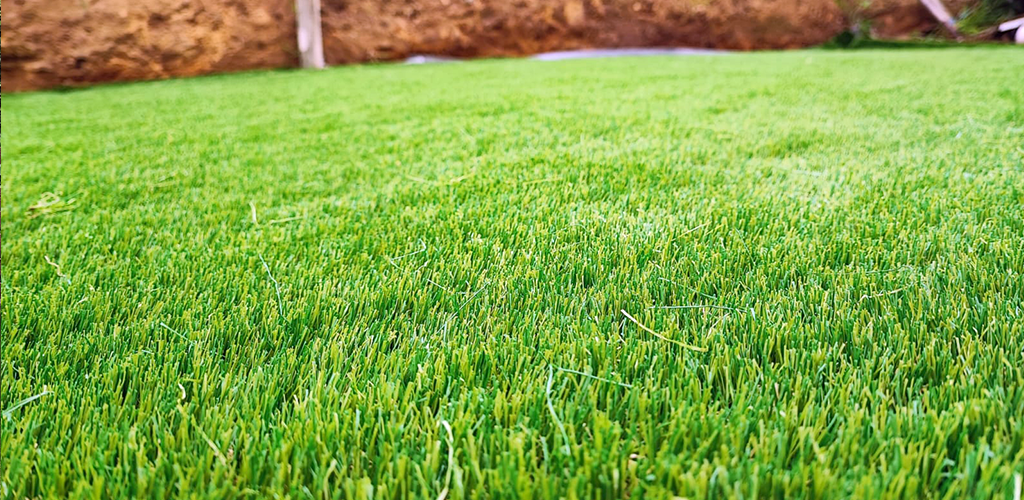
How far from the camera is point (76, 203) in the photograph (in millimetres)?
1571

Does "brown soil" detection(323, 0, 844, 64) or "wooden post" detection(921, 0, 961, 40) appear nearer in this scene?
"brown soil" detection(323, 0, 844, 64)

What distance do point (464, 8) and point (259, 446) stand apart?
852cm

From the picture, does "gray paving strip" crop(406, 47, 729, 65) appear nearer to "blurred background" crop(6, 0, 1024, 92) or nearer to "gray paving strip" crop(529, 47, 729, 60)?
"gray paving strip" crop(529, 47, 729, 60)

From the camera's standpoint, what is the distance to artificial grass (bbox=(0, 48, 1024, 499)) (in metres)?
0.52

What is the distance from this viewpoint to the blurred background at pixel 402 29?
6.04 metres

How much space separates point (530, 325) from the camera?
2.53ft

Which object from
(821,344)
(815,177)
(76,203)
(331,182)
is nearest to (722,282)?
(821,344)

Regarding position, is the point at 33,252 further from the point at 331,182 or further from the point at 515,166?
the point at 515,166

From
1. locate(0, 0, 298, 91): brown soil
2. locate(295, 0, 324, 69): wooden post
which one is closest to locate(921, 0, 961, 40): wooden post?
locate(295, 0, 324, 69): wooden post

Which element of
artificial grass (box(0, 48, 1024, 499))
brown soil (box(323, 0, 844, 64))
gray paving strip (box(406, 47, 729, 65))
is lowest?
artificial grass (box(0, 48, 1024, 499))

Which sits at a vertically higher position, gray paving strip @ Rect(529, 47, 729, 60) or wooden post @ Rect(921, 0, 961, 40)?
wooden post @ Rect(921, 0, 961, 40)

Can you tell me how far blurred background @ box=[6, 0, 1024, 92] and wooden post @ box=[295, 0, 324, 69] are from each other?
28 centimetres

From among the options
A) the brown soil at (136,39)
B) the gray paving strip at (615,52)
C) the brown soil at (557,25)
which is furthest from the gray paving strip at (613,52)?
the brown soil at (136,39)

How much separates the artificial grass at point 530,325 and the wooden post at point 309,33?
5.71 m
